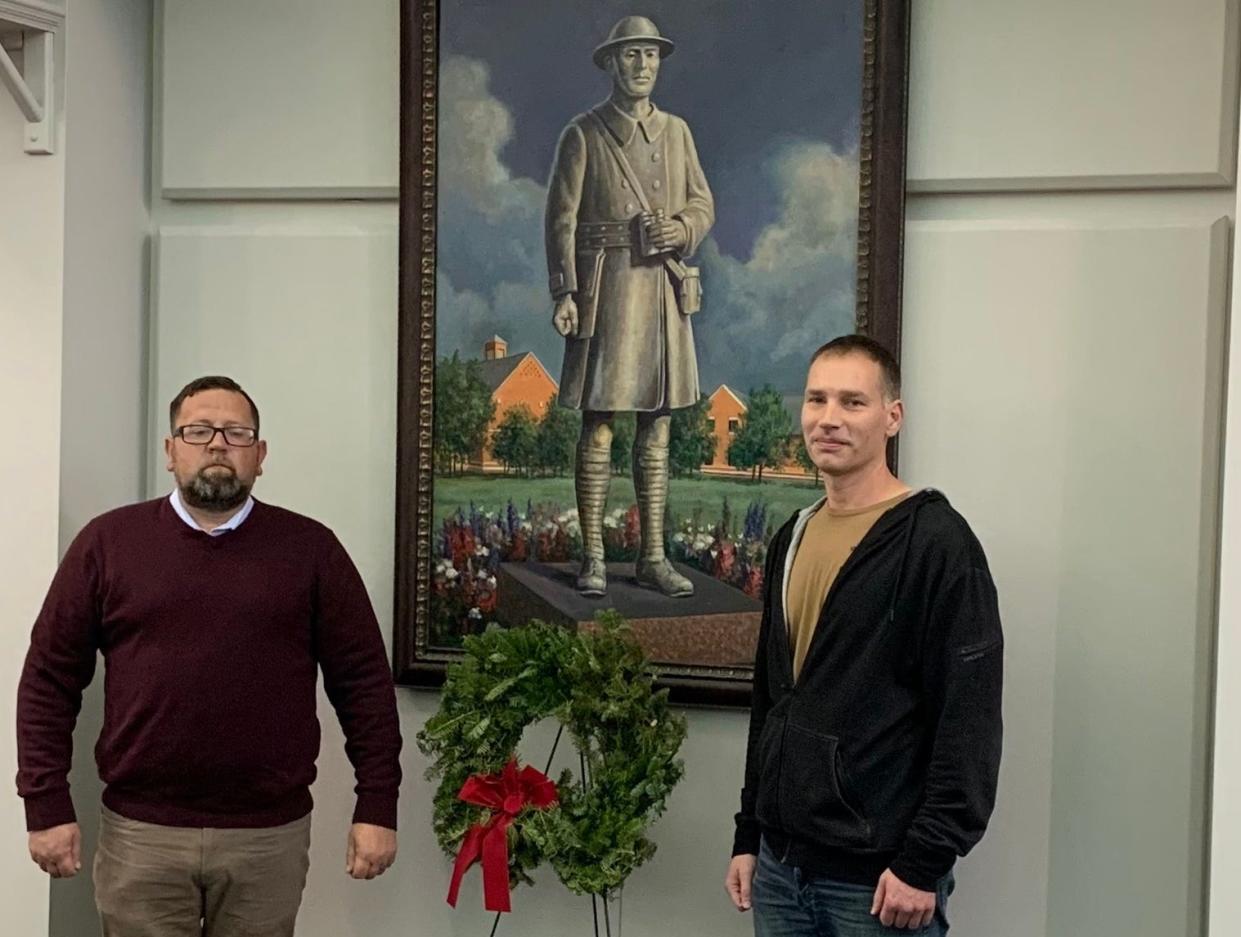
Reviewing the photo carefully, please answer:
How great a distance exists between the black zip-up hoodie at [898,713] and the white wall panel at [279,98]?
159cm

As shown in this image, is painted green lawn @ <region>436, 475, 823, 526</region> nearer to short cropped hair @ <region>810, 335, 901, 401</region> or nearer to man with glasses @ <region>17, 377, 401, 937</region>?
man with glasses @ <region>17, 377, 401, 937</region>

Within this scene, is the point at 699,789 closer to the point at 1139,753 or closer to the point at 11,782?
the point at 1139,753

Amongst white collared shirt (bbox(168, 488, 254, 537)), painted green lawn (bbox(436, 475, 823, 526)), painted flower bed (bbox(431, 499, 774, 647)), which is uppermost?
painted green lawn (bbox(436, 475, 823, 526))

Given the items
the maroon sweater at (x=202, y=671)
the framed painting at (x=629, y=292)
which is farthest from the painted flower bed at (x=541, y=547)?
the maroon sweater at (x=202, y=671)

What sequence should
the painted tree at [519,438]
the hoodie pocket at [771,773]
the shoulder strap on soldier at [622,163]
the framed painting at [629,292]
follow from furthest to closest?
the painted tree at [519,438]
the shoulder strap on soldier at [622,163]
the framed painting at [629,292]
the hoodie pocket at [771,773]

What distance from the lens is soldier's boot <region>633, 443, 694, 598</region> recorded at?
130 inches

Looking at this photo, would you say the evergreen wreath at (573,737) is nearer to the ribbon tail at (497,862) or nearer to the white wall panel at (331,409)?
the ribbon tail at (497,862)

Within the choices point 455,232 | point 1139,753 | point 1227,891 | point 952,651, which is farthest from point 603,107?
point 1227,891

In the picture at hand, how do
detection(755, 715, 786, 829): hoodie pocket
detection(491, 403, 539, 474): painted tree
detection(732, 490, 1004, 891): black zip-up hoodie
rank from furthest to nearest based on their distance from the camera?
detection(491, 403, 539, 474): painted tree → detection(755, 715, 786, 829): hoodie pocket → detection(732, 490, 1004, 891): black zip-up hoodie

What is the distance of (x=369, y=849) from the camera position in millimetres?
3049

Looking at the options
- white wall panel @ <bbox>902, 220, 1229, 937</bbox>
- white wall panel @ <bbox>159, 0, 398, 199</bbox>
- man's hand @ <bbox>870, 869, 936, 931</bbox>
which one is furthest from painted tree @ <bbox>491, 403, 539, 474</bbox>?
man's hand @ <bbox>870, 869, 936, 931</bbox>

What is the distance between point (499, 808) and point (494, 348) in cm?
101

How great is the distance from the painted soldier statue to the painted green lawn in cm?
3

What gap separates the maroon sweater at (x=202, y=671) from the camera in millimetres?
2906
